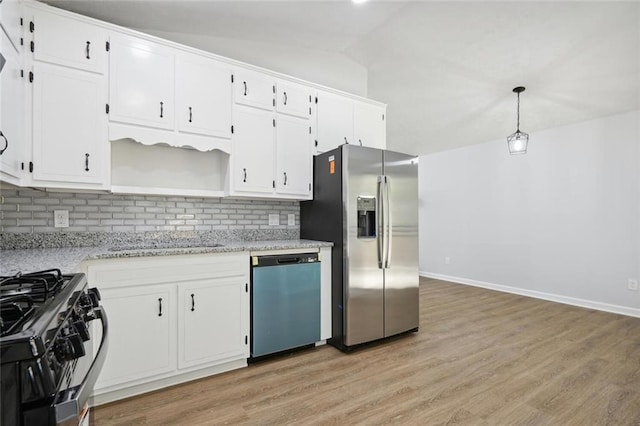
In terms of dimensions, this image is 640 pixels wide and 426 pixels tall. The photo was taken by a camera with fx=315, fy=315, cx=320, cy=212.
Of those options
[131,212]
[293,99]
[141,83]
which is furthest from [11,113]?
[293,99]

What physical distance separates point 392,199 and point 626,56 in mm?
2583

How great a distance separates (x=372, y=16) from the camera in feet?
8.51

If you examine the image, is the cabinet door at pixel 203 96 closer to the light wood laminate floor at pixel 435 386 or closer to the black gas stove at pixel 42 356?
the black gas stove at pixel 42 356

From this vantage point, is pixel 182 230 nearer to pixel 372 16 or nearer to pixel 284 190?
pixel 284 190

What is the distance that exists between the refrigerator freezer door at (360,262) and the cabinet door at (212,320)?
0.90 m

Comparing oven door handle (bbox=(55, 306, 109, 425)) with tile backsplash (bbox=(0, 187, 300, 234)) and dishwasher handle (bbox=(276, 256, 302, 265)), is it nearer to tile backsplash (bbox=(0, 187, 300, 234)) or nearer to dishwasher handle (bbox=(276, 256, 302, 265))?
dishwasher handle (bbox=(276, 256, 302, 265))

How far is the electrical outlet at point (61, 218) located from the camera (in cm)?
Result: 227

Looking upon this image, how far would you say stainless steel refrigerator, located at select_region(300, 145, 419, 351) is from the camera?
2766 millimetres

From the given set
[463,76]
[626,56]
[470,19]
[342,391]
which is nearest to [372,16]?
[470,19]

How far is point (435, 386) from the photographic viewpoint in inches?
86.7

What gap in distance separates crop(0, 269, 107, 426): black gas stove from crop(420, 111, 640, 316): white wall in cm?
538

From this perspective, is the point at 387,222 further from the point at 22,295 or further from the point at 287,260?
the point at 22,295

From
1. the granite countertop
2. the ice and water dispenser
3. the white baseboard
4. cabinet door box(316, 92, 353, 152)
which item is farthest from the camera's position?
the white baseboard

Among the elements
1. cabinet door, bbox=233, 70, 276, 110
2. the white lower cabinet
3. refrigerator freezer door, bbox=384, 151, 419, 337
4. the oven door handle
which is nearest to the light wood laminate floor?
the white lower cabinet
